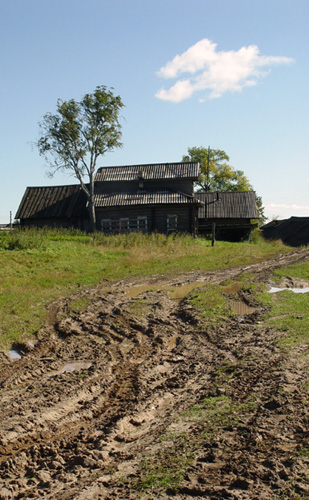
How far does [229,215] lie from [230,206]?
47.3 inches

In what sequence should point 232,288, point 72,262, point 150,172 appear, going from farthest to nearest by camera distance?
point 150,172 → point 72,262 → point 232,288

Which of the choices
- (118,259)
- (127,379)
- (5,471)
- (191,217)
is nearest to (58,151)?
(191,217)

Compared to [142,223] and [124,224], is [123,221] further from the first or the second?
[142,223]

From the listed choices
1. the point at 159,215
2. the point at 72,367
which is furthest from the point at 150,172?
the point at 72,367

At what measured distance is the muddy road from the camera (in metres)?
3.96

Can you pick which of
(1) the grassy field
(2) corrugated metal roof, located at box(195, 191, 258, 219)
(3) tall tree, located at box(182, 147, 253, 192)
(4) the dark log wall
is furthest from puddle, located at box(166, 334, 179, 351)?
(3) tall tree, located at box(182, 147, 253, 192)

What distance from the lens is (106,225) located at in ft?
124

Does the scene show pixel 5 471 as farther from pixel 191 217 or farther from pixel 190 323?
pixel 191 217

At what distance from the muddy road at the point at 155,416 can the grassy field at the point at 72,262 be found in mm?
2398

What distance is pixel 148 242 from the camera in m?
27.1

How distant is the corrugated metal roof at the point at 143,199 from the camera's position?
36.0 meters

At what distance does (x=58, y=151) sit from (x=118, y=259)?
18874 mm

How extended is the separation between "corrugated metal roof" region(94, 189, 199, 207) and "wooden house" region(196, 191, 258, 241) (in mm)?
6422

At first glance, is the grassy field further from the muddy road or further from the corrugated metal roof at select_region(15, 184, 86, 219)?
the corrugated metal roof at select_region(15, 184, 86, 219)
